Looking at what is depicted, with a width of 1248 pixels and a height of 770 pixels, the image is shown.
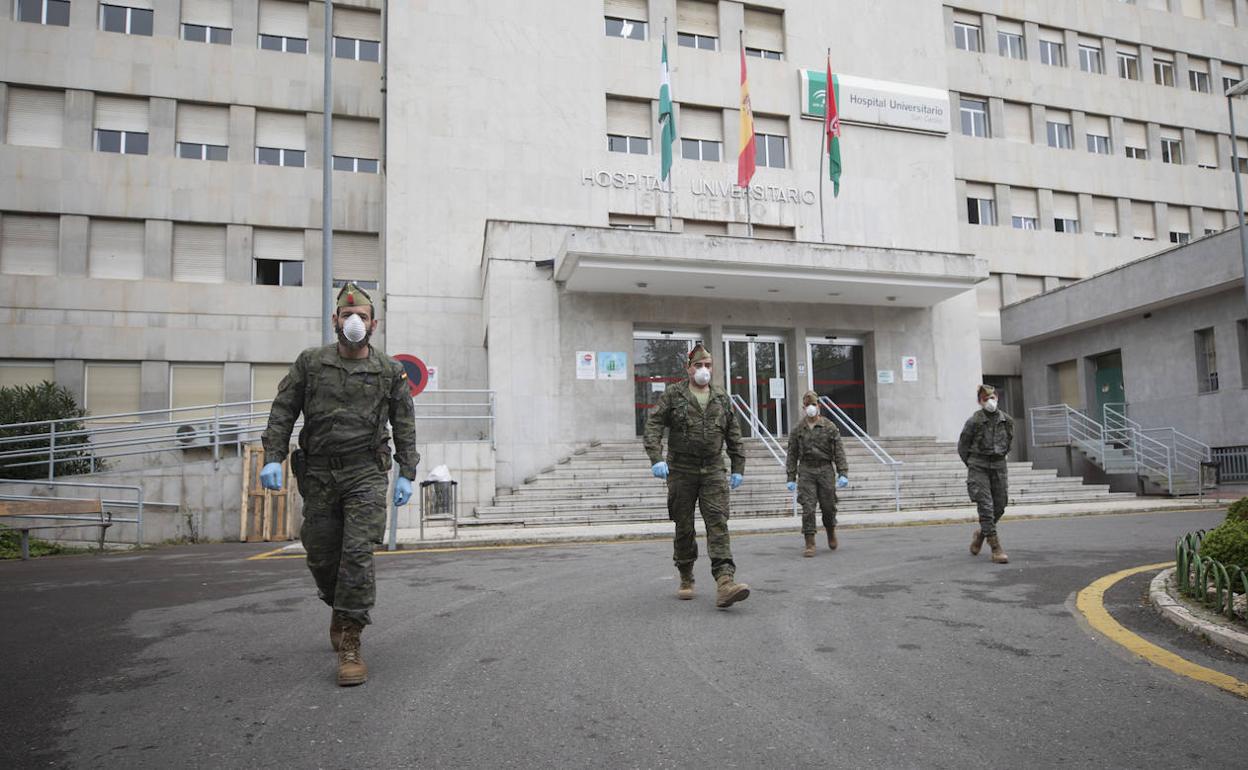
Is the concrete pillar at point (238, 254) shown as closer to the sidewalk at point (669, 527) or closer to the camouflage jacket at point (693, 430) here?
the sidewalk at point (669, 527)

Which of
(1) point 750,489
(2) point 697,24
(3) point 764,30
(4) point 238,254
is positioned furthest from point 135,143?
(1) point 750,489

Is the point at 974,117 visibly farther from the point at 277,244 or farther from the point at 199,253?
the point at 199,253

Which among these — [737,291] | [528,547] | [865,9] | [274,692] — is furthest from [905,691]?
[865,9]

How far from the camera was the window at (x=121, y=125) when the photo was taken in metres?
22.2

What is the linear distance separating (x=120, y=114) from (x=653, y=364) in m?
16.3

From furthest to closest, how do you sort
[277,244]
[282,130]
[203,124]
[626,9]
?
[626,9]
[282,130]
[277,244]
[203,124]

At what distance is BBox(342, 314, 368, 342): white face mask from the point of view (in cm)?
463

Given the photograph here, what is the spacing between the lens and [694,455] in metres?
6.42

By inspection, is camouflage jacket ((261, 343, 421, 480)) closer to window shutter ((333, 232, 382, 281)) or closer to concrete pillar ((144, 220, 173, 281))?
window shutter ((333, 232, 382, 281))

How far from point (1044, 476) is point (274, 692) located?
60.7ft

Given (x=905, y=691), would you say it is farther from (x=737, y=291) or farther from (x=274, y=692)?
(x=737, y=291)

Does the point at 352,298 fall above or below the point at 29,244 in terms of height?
below

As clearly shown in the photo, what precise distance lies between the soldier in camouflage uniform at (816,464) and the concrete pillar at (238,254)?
59.7 ft

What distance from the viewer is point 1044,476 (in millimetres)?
18578
